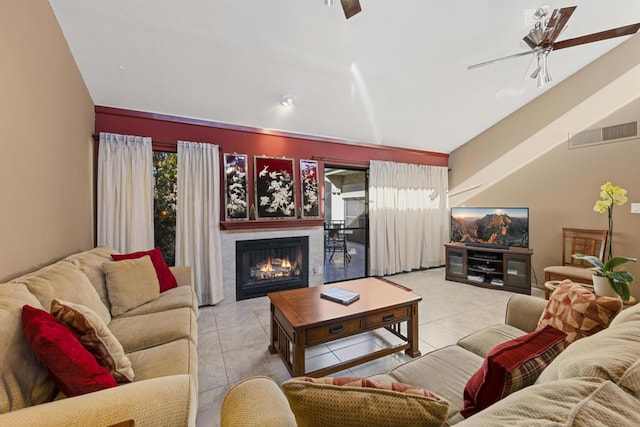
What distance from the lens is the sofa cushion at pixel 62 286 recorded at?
4.27ft

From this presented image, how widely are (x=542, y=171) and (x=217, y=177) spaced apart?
4.95 meters

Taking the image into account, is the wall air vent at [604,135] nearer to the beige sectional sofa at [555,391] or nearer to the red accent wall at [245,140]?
the red accent wall at [245,140]

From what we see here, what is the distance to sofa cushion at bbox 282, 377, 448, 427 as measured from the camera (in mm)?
647

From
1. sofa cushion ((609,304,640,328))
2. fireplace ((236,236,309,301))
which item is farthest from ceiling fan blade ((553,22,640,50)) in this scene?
fireplace ((236,236,309,301))

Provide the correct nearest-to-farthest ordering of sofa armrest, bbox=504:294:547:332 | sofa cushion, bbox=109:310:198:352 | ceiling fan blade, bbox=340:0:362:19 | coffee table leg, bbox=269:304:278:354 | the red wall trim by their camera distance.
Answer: ceiling fan blade, bbox=340:0:362:19 < sofa cushion, bbox=109:310:198:352 < sofa armrest, bbox=504:294:547:332 < coffee table leg, bbox=269:304:278:354 < the red wall trim

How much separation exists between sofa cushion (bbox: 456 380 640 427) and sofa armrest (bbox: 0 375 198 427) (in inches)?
35.7

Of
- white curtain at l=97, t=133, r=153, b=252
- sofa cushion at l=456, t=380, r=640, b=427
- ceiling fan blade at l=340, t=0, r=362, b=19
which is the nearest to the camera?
sofa cushion at l=456, t=380, r=640, b=427

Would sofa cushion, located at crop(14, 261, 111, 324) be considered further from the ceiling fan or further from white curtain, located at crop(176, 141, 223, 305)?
the ceiling fan

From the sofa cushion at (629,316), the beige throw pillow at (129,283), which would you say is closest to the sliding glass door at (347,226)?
the beige throw pillow at (129,283)

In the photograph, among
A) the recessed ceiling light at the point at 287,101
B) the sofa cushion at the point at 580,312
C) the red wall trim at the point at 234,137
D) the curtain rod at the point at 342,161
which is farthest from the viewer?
the curtain rod at the point at 342,161

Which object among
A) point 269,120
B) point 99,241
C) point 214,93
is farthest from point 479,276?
point 99,241

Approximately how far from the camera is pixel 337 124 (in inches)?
158

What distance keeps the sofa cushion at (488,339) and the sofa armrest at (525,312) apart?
0.22ft

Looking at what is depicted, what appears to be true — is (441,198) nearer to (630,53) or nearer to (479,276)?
(479,276)
